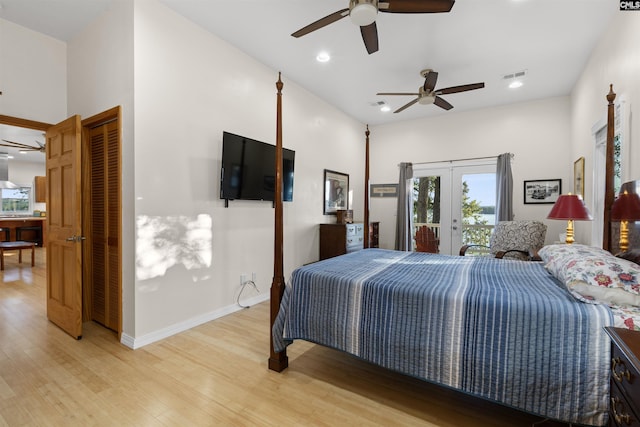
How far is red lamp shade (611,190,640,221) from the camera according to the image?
1.98 metres

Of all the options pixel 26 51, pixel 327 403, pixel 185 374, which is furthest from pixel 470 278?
pixel 26 51

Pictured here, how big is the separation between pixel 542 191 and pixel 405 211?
2.22 metres

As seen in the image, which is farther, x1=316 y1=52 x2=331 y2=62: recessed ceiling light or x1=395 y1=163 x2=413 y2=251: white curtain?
x1=395 y1=163 x2=413 y2=251: white curtain

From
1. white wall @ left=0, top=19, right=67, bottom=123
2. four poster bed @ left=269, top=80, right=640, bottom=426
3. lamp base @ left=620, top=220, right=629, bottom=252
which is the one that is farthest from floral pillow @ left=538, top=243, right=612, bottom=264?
white wall @ left=0, top=19, right=67, bottom=123

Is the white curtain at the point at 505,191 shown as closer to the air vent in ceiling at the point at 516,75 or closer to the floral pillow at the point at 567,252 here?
the air vent in ceiling at the point at 516,75

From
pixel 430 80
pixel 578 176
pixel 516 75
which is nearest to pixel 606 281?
pixel 430 80

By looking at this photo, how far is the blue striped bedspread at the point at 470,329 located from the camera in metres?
1.37

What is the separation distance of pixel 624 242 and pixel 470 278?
1128 mm

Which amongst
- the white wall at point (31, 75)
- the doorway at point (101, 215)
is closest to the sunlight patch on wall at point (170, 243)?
the doorway at point (101, 215)

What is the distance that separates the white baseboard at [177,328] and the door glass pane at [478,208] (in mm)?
4023

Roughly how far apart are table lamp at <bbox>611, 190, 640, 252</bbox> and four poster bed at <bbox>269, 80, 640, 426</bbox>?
0.14 metres

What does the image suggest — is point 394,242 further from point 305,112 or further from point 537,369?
point 537,369

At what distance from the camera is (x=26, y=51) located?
295 centimetres

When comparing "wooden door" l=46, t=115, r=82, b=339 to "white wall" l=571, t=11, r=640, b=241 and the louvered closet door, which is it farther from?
"white wall" l=571, t=11, r=640, b=241
